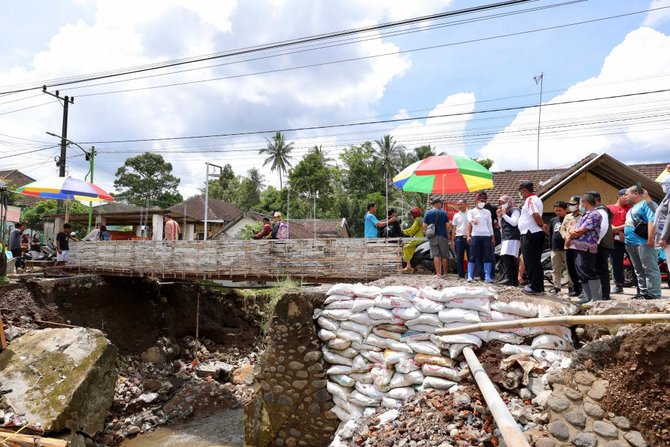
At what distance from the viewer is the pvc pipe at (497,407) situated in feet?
9.48

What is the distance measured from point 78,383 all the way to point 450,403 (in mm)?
6146

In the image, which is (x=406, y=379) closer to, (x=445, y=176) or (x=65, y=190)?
(x=445, y=176)

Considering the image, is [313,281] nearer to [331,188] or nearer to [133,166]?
[331,188]

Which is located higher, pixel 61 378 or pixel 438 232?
pixel 438 232

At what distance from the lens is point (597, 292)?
471 centimetres

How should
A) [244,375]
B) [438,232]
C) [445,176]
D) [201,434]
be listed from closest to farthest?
[438,232]
[445,176]
[201,434]
[244,375]

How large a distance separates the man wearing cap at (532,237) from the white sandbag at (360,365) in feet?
7.08

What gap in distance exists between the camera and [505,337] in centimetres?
441

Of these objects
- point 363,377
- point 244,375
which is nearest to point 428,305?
point 363,377

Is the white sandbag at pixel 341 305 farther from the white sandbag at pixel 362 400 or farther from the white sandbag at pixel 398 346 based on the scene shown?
the white sandbag at pixel 362 400

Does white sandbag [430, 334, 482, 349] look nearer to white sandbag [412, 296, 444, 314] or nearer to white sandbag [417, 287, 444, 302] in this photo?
white sandbag [412, 296, 444, 314]

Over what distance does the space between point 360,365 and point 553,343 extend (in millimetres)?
2313

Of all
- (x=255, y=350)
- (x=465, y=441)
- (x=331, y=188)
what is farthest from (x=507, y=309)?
(x=331, y=188)

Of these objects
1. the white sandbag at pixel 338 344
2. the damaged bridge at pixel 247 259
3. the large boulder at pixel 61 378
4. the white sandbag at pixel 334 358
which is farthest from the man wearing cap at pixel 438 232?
the large boulder at pixel 61 378
